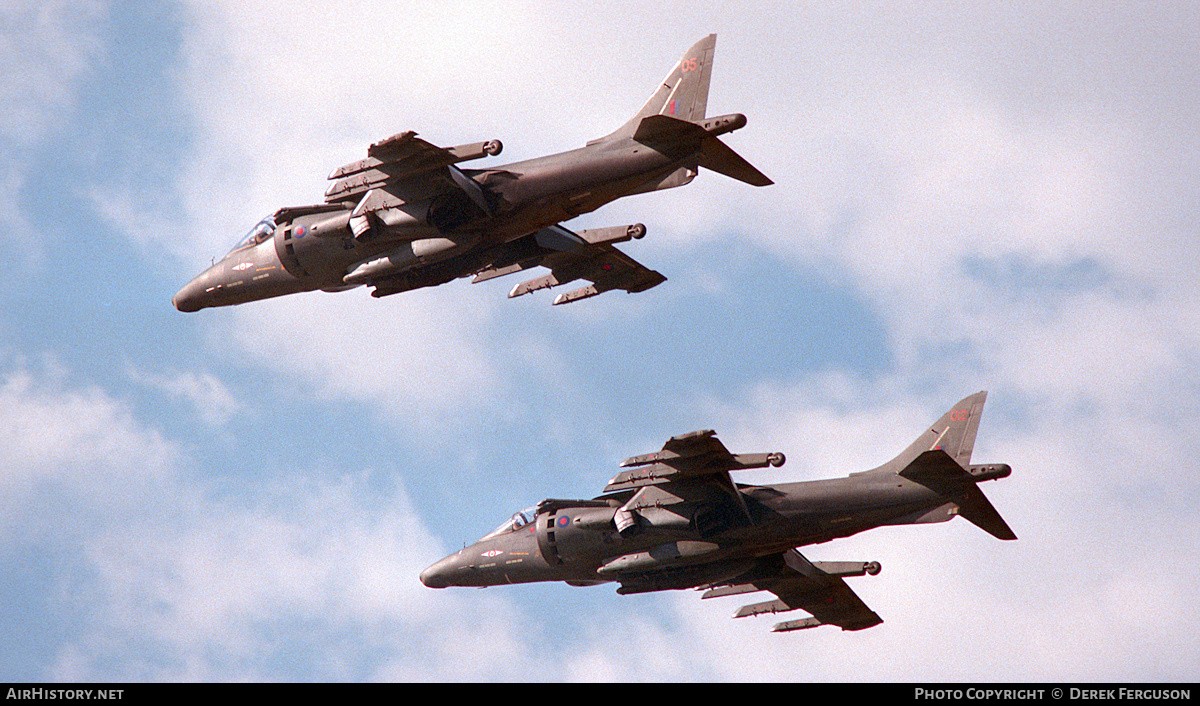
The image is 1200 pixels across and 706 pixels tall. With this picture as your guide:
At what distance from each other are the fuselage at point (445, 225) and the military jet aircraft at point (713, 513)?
286 inches

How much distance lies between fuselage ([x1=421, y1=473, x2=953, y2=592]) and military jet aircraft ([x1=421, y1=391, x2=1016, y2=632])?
3 cm

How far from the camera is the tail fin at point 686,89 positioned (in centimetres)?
4222

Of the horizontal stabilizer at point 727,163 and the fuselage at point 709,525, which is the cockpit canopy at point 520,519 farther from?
the horizontal stabilizer at point 727,163

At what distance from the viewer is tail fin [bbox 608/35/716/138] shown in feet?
139

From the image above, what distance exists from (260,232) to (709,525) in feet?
53.7

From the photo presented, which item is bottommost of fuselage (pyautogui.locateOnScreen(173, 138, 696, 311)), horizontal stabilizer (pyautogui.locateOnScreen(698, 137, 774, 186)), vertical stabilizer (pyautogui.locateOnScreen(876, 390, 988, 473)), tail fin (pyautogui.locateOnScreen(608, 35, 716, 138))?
vertical stabilizer (pyautogui.locateOnScreen(876, 390, 988, 473))

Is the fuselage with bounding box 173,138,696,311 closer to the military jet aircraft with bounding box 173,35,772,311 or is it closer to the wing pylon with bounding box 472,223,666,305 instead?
the military jet aircraft with bounding box 173,35,772,311

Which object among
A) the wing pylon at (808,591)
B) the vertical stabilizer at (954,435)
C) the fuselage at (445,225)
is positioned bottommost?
the wing pylon at (808,591)

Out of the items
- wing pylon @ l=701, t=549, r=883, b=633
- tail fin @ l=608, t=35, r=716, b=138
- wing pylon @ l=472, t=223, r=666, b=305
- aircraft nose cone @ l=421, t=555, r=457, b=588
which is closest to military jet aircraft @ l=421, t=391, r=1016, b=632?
aircraft nose cone @ l=421, t=555, r=457, b=588

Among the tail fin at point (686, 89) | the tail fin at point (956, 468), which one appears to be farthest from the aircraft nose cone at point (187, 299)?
the tail fin at point (956, 468)

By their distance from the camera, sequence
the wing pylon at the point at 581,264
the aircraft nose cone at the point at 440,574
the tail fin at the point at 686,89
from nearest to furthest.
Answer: the tail fin at the point at 686,89, the wing pylon at the point at 581,264, the aircraft nose cone at the point at 440,574

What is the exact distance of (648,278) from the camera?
4819cm
